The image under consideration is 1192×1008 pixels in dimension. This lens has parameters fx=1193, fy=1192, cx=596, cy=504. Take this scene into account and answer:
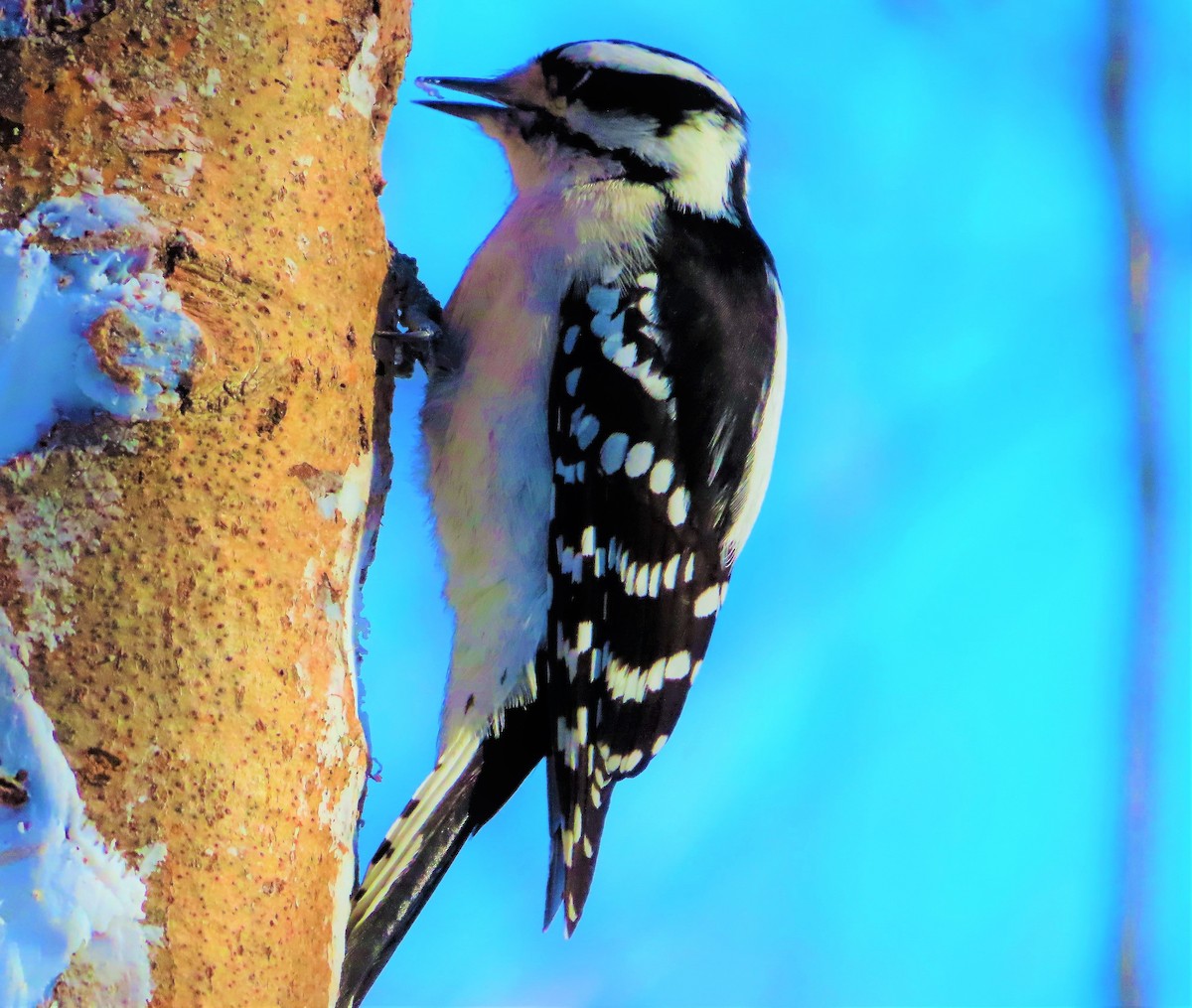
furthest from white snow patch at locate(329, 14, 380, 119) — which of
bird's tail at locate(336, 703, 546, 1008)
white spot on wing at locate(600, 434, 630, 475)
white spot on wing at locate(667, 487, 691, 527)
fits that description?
bird's tail at locate(336, 703, 546, 1008)

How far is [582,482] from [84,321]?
0.91 meters

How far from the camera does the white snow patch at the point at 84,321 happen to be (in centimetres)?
106

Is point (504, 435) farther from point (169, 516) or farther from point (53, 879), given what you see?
point (53, 879)

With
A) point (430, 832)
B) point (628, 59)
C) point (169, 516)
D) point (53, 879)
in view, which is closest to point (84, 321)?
point (169, 516)

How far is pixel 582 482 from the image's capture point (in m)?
1.87

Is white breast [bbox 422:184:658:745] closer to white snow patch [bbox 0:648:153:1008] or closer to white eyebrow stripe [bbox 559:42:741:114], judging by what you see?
white eyebrow stripe [bbox 559:42:741:114]

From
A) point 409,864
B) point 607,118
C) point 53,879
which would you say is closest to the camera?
point 53,879

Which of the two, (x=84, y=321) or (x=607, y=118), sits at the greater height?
(x=607, y=118)

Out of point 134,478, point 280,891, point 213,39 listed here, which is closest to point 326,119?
point 213,39

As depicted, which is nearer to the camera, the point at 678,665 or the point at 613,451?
the point at 613,451

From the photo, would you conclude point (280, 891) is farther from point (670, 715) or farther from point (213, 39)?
point (670, 715)

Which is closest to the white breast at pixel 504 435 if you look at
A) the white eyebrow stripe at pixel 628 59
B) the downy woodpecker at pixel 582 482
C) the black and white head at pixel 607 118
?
the downy woodpecker at pixel 582 482

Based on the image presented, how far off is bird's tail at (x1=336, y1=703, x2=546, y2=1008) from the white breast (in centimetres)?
5

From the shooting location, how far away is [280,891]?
44.2 inches
